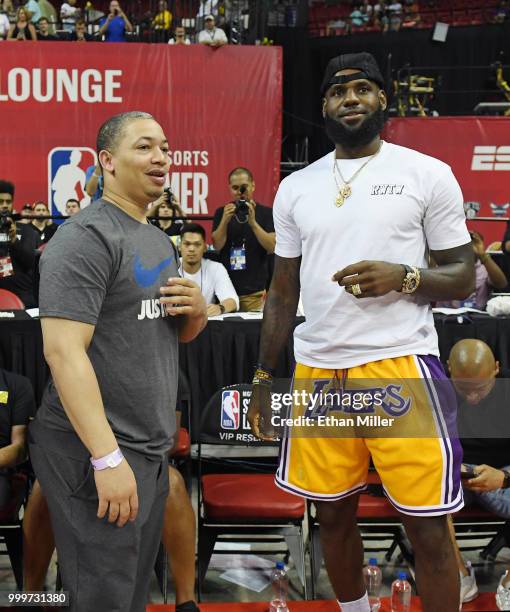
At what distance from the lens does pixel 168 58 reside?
958 cm

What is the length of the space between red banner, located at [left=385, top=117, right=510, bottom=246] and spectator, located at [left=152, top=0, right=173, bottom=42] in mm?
3379

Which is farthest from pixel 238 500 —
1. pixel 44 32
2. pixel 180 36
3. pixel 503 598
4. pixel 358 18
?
pixel 358 18

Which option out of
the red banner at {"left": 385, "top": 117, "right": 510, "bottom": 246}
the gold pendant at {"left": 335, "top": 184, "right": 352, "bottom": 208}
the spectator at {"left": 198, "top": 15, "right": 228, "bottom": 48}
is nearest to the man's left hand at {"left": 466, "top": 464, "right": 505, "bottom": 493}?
the gold pendant at {"left": 335, "top": 184, "right": 352, "bottom": 208}

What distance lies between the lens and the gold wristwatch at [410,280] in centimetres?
210

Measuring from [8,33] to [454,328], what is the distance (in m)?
8.11

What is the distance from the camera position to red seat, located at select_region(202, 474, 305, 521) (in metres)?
3.06

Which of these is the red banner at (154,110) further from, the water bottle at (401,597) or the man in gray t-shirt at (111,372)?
the man in gray t-shirt at (111,372)

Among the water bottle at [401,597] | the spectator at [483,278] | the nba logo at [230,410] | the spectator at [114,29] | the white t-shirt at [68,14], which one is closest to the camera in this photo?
the water bottle at [401,597]

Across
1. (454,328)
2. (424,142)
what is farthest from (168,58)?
(454,328)

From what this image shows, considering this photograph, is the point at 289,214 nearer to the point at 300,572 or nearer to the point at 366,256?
the point at 366,256

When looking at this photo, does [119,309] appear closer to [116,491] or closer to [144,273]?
[144,273]

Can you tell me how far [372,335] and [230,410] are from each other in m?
1.35

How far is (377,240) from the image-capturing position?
2154 millimetres

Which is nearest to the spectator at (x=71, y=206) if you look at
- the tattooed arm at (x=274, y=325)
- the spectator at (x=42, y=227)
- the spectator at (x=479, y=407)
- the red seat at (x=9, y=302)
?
the spectator at (x=42, y=227)
